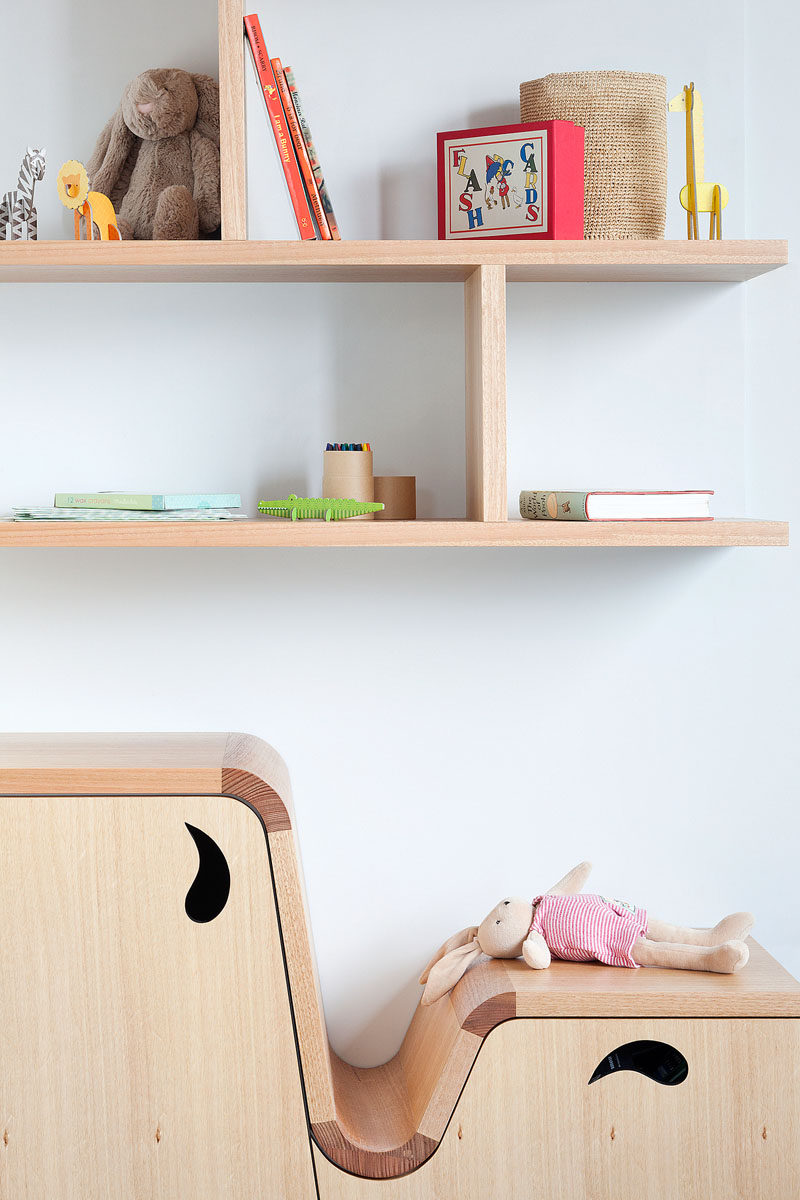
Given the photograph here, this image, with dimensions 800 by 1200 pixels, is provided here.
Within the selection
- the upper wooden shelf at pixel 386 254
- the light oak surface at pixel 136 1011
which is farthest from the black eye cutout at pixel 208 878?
the upper wooden shelf at pixel 386 254

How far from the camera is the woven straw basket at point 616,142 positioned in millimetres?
1341

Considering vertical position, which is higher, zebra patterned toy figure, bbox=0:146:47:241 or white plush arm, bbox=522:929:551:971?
zebra patterned toy figure, bbox=0:146:47:241

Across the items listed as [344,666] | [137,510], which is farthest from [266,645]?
[137,510]

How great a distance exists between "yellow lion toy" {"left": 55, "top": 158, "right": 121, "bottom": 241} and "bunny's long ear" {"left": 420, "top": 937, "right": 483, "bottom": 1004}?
103 centimetres

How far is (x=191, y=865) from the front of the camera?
1.18 metres

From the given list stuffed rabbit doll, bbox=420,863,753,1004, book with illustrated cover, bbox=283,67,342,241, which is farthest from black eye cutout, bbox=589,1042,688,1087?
book with illustrated cover, bbox=283,67,342,241

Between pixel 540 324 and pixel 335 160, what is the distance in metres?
0.38

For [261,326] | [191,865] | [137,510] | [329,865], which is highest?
[261,326]

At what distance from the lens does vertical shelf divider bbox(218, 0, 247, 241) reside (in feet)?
4.10

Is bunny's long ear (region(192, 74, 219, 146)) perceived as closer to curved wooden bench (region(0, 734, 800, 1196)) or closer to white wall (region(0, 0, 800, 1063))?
white wall (region(0, 0, 800, 1063))

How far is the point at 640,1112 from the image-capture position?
1178 millimetres

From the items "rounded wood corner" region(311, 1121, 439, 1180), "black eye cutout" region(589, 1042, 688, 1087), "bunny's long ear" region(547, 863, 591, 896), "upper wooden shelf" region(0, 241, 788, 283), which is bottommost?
"rounded wood corner" region(311, 1121, 439, 1180)

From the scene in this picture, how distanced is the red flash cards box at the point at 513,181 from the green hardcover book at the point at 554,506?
12.9 inches

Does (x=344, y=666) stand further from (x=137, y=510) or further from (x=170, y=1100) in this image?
(x=170, y=1100)
